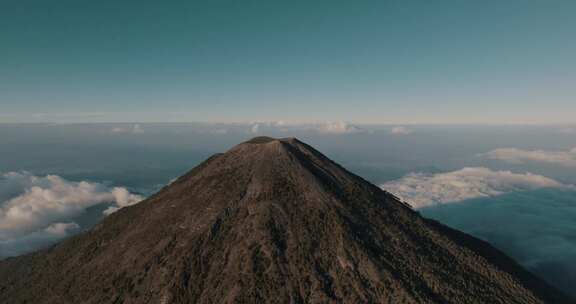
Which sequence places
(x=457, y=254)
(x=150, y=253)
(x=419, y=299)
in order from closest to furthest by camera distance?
(x=419, y=299) → (x=150, y=253) → (x=457, y=254)

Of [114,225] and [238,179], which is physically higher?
[238,179]

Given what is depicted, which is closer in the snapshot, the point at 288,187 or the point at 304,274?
the point at 304,274

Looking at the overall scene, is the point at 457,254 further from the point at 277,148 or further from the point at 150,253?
the point at 150,253

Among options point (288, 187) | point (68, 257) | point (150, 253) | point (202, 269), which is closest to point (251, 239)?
point (202, 269)

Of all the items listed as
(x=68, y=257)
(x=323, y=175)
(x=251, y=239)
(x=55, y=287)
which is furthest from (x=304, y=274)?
(x=68, y=257)

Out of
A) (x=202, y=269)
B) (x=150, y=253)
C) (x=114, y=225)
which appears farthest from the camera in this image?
(x=114, y=225)

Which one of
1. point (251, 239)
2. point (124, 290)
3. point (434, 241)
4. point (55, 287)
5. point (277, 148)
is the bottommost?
point (55, 287)
